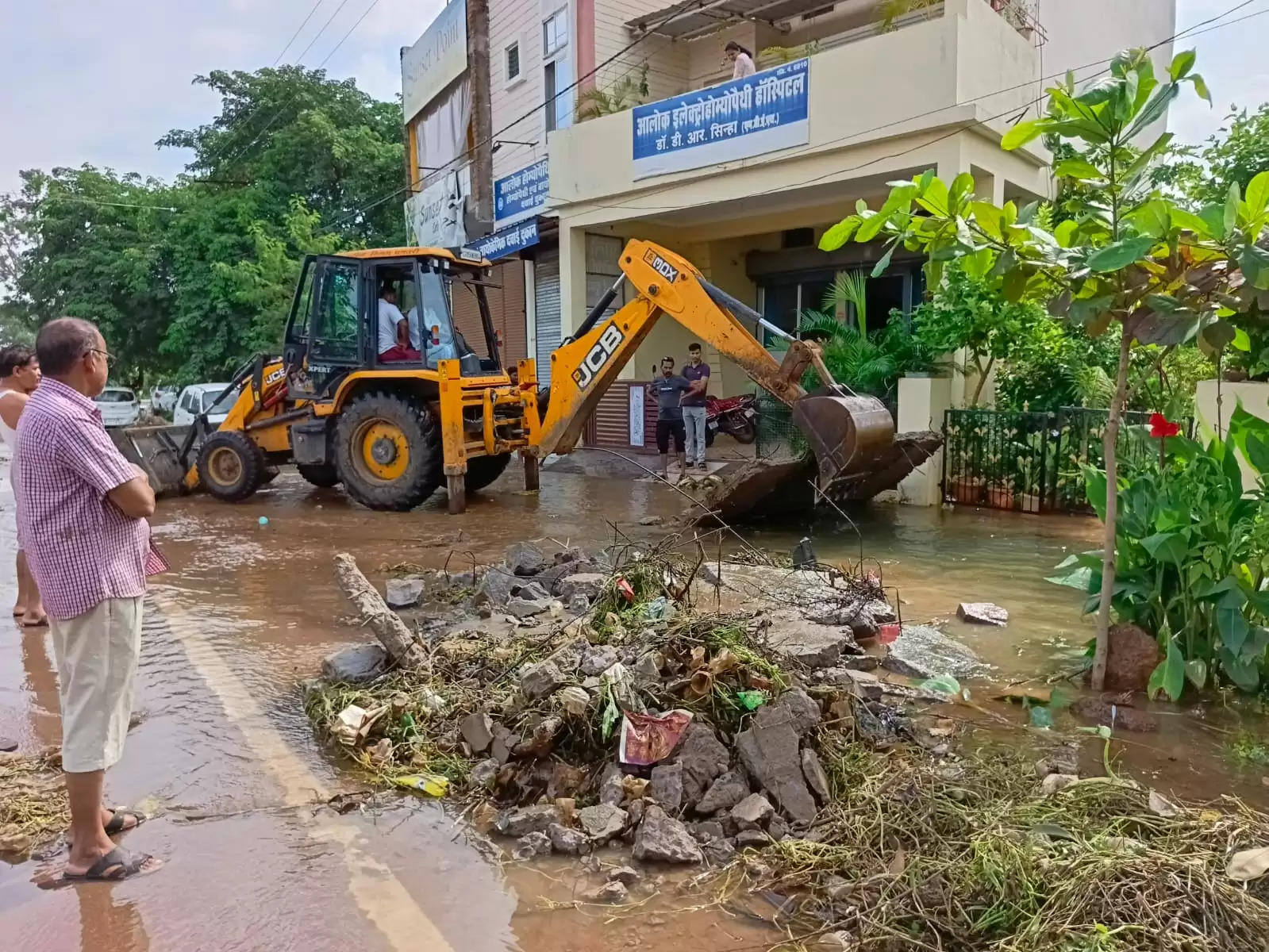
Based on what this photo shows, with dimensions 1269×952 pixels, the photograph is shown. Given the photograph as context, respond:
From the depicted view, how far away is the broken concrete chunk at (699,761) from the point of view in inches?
131

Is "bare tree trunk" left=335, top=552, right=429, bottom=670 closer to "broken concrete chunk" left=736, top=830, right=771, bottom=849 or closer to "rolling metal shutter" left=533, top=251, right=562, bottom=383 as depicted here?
"broken concrete chunk" left=736, top=830, right=771, bottom=849

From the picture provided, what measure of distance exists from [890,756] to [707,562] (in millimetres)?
3236

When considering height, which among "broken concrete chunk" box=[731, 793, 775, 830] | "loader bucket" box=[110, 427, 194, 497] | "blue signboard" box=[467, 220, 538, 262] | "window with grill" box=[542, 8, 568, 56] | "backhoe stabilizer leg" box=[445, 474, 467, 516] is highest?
"window with grill" box=[542, 8, 568, 56]

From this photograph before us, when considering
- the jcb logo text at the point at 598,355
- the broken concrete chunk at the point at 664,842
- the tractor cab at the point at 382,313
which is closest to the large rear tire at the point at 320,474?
the tractor cab at the point at 382,313

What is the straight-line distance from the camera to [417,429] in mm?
9828

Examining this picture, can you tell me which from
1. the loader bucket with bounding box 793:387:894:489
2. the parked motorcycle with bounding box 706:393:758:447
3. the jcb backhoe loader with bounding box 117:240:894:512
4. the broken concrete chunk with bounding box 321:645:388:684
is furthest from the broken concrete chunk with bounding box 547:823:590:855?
the parked motorcycle with bounding box 706:393:758:447

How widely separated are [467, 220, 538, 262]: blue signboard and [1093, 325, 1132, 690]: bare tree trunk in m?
12.6

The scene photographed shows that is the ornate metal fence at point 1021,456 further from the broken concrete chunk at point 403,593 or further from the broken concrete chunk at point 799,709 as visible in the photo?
the broken concrete chunk at point 799,709

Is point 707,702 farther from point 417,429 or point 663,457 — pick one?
point 663,457

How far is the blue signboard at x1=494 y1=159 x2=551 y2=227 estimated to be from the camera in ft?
52.2

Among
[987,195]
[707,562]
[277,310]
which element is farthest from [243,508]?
[277,310]

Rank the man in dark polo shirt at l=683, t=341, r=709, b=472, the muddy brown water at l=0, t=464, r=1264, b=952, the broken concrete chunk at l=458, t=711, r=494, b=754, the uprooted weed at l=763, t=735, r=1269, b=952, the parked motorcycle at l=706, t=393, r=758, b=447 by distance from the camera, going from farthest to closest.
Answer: the parked motorcycle at l=706, t=393, r=758, b=447, the man in dark polo shirt at l=683, t=341, r=709, b=472, the broken concrete chunk at l=458, t=711, r=494, b=754, the muddy brown water at l=0, t=464, r=1264, b=952, the uprooted weed at l=763, t=735, r=1269, b=952

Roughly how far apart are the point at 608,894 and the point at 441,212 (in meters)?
18.8

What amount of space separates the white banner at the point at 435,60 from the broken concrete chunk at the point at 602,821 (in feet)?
58.9
